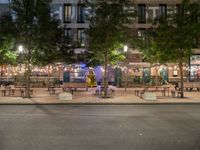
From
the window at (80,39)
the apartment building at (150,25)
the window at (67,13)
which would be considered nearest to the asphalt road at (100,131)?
the apartment building at (150,25)

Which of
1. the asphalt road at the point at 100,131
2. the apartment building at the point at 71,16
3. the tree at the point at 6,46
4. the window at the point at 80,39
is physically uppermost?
the apartment building at the point at 71,16

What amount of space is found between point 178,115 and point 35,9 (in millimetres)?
16340

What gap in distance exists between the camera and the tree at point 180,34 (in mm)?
31750

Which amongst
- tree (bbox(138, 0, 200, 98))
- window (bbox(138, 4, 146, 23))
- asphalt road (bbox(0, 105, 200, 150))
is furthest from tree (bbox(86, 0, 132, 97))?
window (bbox(138, 4, 146, 23))

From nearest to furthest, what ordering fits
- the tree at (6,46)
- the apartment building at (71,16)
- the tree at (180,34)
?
the tree at (180,34)
the tree at (6,46)
the apartment building at (71,16)

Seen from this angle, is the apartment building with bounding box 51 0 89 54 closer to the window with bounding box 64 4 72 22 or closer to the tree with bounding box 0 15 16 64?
the window with bounding box 64 4 72 22

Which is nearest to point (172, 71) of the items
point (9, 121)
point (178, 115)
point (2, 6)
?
point (2, 6)

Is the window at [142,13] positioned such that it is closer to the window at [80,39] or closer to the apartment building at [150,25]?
the apartment building at [150,25]

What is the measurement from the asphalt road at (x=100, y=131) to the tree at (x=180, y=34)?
40.0ft

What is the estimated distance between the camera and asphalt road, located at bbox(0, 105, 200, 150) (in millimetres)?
11758

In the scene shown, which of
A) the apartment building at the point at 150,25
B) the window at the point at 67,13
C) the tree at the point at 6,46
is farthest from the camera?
the window at the point at 67,13

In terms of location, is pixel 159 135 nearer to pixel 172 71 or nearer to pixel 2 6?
pixel 172 71

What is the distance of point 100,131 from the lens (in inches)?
574

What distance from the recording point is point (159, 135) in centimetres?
1362
